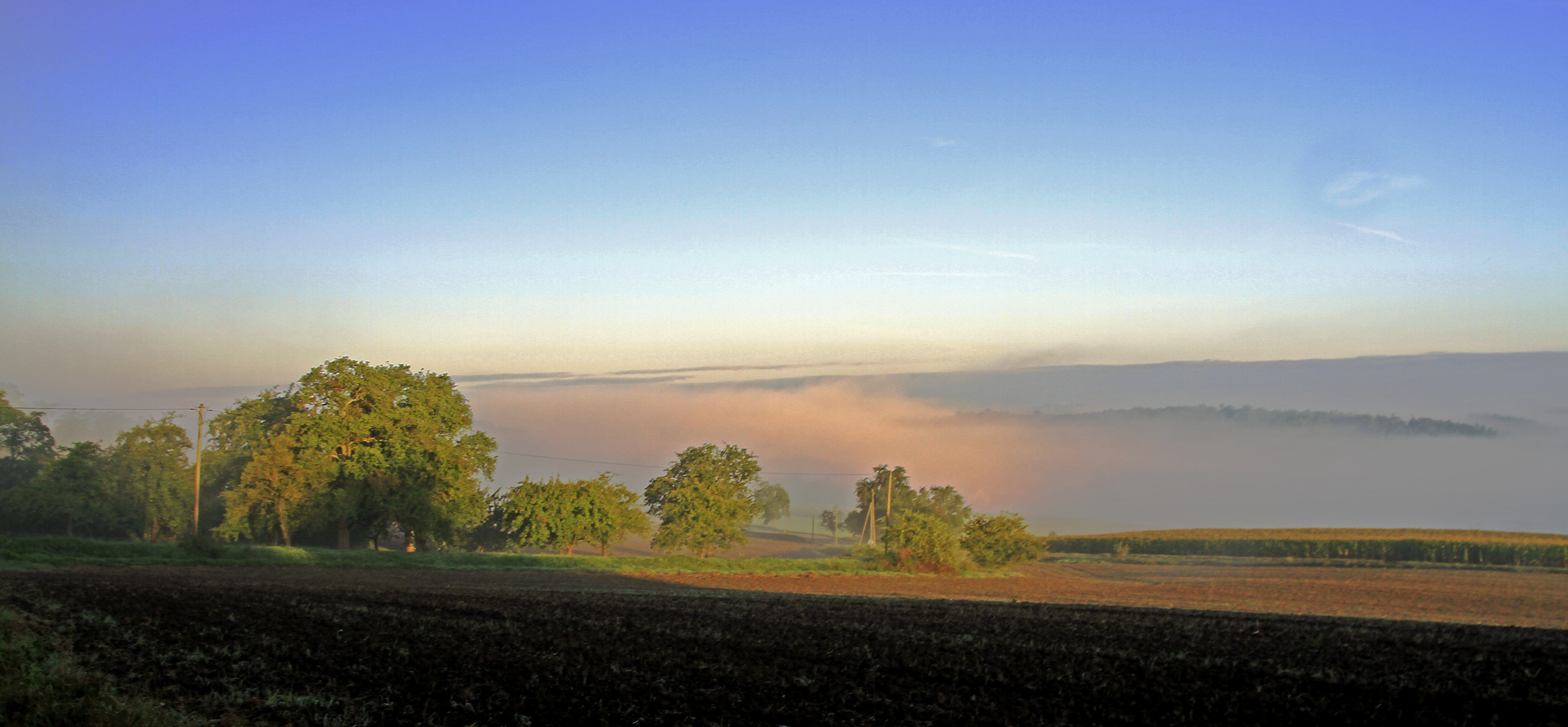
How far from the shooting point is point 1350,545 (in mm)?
76188

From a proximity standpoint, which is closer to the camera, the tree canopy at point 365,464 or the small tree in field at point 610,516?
the tree canopy at point 365,464

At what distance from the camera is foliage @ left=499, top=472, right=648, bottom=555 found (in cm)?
6588

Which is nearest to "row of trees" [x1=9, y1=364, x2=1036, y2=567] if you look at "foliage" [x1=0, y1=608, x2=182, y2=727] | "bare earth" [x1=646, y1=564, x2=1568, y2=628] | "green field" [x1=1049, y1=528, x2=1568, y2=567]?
"bare earth" [x1=646, y1=564, x2=1568, y2=628]

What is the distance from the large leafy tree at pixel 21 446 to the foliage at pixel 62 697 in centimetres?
7110

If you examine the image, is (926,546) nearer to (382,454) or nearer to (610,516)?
(610,516)

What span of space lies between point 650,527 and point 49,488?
38974 mm

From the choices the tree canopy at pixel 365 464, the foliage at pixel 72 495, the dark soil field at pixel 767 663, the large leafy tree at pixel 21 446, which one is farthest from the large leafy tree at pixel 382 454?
the dark soil field at pixel 767 663

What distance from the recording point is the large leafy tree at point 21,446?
6738 centimetres

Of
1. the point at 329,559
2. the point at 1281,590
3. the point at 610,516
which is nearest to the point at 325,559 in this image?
the point at 329,559

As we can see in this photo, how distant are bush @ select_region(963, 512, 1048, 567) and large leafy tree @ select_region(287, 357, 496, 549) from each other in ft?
115

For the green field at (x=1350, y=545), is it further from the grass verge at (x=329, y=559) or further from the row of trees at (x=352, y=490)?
the grass verge at (x=329, y=559)

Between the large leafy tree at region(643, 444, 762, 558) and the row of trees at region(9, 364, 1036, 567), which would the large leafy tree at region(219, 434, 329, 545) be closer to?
Result: the row of trees at region(9, 364, 1036, 567)

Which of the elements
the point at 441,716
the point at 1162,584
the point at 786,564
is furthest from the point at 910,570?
→ the point at 441,716

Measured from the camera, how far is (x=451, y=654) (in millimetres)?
14977
